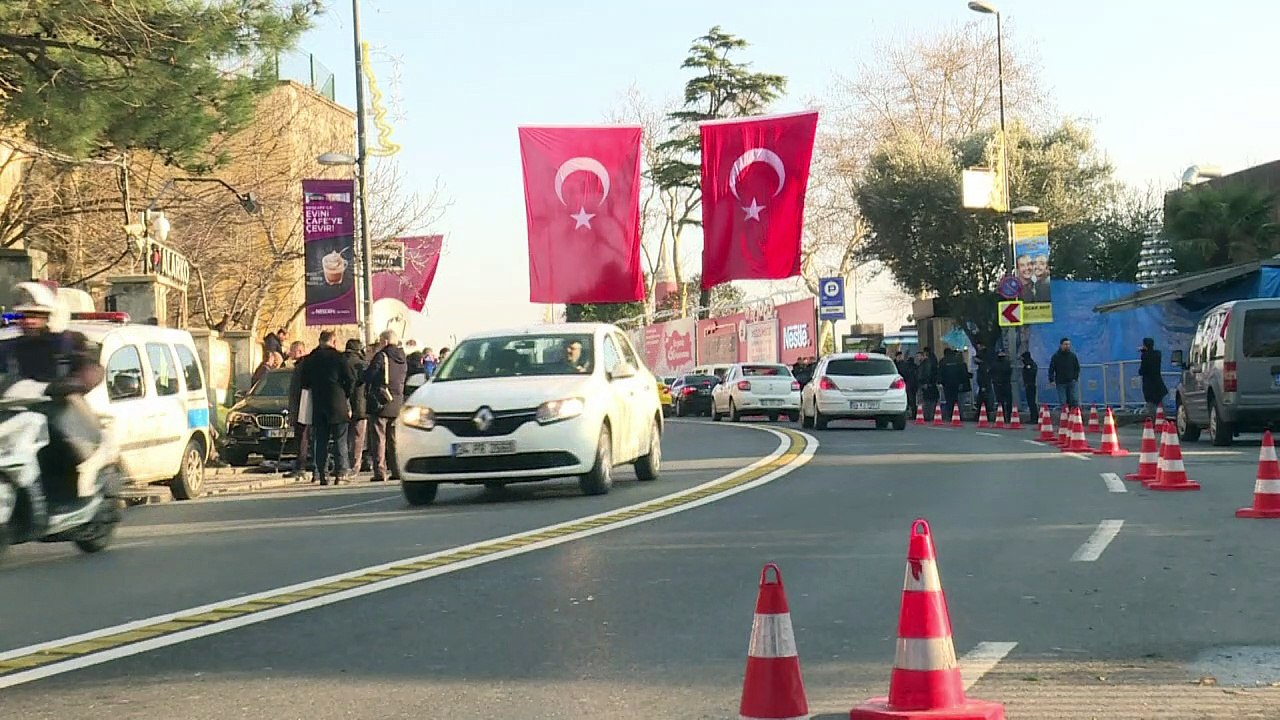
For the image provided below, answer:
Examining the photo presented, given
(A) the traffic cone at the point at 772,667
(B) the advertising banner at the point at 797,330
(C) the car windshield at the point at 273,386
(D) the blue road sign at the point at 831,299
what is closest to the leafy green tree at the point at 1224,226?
(D) the blue road sign at the point at 831,299

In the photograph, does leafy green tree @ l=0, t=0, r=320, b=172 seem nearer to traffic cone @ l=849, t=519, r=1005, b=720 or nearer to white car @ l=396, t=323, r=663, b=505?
white car @ l=396, t=323, r=663, b=505

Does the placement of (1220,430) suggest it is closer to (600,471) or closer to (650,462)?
(650,462)

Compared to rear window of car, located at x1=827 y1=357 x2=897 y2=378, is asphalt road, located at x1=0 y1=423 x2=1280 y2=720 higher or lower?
lower

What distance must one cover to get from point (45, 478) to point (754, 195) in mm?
19592

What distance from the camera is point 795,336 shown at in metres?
56.8

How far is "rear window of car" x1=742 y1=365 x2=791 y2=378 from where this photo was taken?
128 ft

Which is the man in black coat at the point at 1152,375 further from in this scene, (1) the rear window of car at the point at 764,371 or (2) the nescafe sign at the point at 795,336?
(2) the nescafe sign at the point at 795,336

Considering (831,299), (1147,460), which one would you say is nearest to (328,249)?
(1147,460)

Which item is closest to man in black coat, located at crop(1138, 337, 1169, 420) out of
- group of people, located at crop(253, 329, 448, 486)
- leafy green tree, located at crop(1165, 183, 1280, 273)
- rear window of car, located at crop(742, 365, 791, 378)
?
rear window of car, located at crop(742, 365, 791, 378)

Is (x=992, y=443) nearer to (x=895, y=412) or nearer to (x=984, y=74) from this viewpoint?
(x=895, y=412)

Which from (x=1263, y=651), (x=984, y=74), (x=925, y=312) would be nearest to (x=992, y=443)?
(x=1263, y=651)

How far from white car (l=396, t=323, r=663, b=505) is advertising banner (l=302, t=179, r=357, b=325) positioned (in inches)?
549

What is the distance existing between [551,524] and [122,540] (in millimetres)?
3379

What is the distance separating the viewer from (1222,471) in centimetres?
1750
